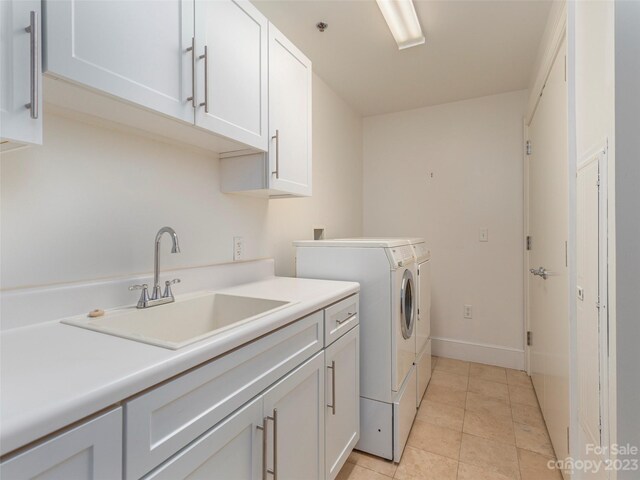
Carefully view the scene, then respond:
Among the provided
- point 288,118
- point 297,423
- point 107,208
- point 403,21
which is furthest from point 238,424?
point 403,21

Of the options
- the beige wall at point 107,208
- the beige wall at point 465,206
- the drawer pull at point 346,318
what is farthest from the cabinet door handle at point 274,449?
the beige wall at point 465,206

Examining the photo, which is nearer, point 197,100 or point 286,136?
point 197,100

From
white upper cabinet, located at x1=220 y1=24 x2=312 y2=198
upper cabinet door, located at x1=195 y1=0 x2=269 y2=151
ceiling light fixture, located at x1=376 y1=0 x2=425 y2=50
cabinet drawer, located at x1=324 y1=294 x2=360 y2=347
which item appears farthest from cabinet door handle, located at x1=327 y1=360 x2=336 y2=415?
ceiling light fixture, located at x1=376 y1=0 x2=425 y2=50

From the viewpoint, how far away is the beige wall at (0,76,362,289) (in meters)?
0.98

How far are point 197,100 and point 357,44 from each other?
144cm

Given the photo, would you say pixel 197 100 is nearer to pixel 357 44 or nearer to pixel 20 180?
pixel 20 180

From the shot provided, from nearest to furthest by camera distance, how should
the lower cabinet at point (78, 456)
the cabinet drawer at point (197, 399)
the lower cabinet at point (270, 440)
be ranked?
the lower cabinet at point (78, 456) → the cabinet drawer at point (197, 399) → the lower cabinet at point (270, 440)

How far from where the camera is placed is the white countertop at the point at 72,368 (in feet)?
1.66

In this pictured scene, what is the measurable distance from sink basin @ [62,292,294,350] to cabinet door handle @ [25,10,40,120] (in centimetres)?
59

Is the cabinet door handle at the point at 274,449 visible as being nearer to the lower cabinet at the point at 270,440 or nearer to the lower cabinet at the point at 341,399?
the lower cabinet at the point at 270,440

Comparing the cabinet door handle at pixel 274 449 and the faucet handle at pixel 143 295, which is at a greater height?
the faucet handle at pixel 143 295

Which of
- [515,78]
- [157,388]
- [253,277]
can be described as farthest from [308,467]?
[515,78]

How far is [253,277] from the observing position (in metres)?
1.88

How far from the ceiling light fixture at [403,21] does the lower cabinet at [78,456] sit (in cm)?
206
